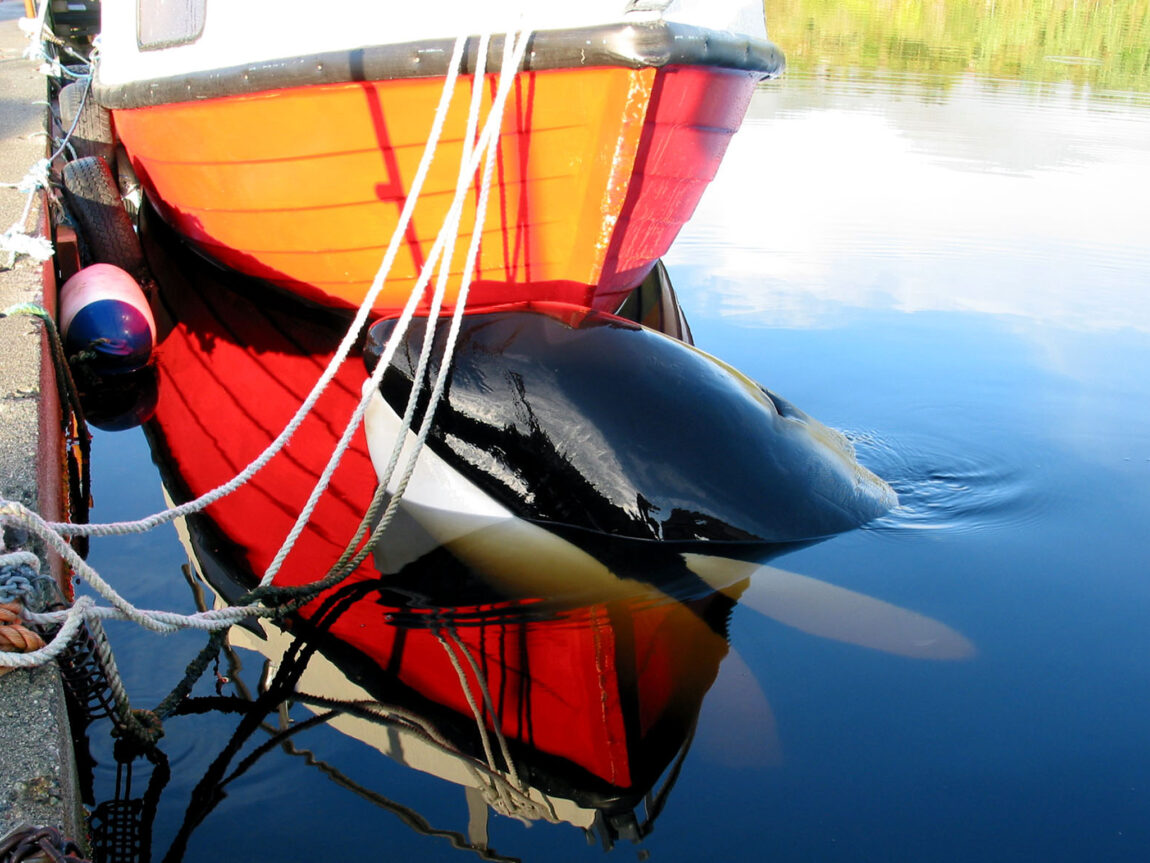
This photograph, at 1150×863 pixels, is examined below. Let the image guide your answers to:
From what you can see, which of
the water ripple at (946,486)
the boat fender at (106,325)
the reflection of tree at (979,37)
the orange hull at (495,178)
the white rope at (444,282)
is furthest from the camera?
the reflection of tree at (979,37)

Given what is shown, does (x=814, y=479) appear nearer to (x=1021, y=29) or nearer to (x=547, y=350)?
(x=547, y=350)

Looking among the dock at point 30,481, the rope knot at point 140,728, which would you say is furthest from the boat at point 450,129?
the rope knot at point 140,728

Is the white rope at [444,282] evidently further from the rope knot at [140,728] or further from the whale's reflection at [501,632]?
the rope knot at [140,728]

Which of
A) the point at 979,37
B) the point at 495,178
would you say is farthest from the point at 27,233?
the point at 979,37

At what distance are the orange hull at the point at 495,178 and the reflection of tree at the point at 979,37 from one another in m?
13.3

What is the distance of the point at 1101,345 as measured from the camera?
239 inches

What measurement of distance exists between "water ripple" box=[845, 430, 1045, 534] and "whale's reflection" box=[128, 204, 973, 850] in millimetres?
730

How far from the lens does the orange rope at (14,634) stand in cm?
215

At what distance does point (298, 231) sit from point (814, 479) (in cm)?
272

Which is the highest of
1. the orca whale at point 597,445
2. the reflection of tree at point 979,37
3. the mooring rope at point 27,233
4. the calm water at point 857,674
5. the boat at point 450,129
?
the reflection of tree at point 979,37

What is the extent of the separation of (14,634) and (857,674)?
86.5 inches

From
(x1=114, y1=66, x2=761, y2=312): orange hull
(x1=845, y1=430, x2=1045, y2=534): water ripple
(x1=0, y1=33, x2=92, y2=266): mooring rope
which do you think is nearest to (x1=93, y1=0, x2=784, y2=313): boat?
(x1=114, y1=66, x2=761, y2=312): orange hull

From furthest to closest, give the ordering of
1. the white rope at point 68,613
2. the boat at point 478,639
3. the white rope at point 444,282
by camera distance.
A: the white rope at point 444,282 → the boat at point 478,639 → the white rope at point 68,613

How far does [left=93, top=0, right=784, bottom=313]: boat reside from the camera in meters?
4.01
